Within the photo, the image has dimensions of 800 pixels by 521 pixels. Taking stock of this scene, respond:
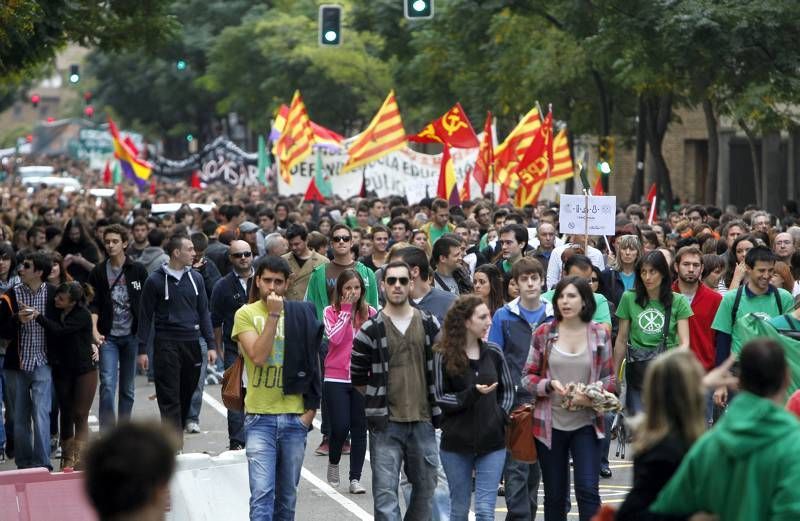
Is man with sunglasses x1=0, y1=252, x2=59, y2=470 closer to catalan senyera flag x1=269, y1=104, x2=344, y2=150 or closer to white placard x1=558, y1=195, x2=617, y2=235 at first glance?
white placard x1=558, y1=195, x2=617, y2=235

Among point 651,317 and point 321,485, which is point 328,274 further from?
point 651,317

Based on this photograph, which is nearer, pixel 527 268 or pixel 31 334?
pixel 527 268

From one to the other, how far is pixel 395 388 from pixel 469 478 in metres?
0.61

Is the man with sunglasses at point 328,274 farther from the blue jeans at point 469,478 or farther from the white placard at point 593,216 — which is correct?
the blue jeans at point 469,478

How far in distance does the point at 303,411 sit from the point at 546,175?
16.0 meters

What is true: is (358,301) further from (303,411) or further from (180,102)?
(180,102)

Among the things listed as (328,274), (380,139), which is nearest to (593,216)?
(328,274)

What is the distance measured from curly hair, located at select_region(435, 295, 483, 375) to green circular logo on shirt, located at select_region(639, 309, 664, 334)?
2328mm

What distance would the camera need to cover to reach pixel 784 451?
545 cm

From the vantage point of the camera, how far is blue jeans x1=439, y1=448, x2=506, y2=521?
8797mm

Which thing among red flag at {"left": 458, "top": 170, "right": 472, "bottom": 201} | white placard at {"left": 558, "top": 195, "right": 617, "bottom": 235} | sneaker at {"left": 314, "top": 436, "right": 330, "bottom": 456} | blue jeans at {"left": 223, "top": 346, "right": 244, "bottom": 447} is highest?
red flag at {"left": 458, "top": 170, "right": 472, "bottom": 201}

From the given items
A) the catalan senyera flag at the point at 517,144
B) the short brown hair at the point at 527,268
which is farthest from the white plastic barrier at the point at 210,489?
the catalan senyera flag at the point at 517,144

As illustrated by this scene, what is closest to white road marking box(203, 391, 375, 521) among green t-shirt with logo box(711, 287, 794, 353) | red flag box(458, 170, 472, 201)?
green t-shirt with logo box(711, 287, 794, 353)

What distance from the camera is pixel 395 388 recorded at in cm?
892
